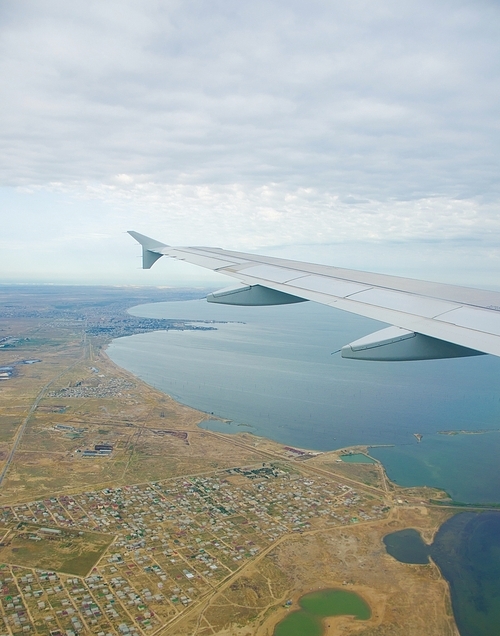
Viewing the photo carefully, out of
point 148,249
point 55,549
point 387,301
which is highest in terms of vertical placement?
point 148,249

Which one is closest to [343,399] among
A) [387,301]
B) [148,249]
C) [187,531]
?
[187,531]

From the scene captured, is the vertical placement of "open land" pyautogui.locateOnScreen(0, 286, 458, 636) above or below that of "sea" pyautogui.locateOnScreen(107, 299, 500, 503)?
above

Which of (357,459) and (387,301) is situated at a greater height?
(387,301)

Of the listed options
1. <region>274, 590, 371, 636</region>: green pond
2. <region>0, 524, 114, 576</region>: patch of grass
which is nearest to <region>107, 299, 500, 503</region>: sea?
<region>274, 590, 371, 636</region>: green pond

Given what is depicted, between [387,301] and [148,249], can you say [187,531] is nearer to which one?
[148,249]

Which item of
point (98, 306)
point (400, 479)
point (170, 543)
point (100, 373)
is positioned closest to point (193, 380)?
point (100, 373)

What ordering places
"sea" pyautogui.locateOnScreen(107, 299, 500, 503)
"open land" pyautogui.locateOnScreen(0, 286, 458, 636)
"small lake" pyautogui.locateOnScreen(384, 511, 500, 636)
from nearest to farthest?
"open land" pyautogui.locateOnScreen(0, 286, 458, 636) → "small lake" pyautogui.locateOnScreen(384, 511, 500, 636) → "sea" pyautogui.locateOnScreen(107, 299, 500, 503)

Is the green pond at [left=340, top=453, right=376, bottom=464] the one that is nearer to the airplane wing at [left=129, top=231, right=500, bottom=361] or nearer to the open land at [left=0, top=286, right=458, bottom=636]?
the open land at [left=0, top=286, right=458, bottom=636]

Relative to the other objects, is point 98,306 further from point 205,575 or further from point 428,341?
point 428,341
